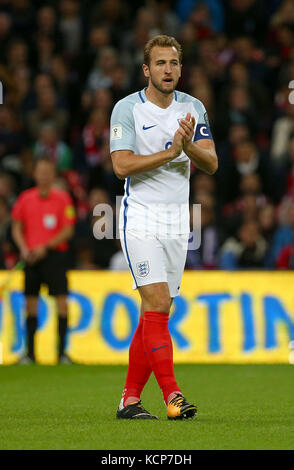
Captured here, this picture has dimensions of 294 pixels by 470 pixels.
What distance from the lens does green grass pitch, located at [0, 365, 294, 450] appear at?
16.3ft

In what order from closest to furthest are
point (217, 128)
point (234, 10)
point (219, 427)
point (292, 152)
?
point (219, 427)
point (292, 152)
point (217, 128)
point (234, 10)

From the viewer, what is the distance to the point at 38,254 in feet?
35.4

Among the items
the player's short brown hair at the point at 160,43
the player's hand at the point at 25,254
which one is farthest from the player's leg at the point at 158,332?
the player's hand at the point at 25,254

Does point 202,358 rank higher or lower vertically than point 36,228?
lower

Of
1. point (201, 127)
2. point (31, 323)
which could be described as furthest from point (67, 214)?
point (201, 127)

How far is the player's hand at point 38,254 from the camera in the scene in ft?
35.4

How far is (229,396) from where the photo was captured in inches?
296

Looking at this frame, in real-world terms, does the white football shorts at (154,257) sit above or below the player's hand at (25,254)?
above

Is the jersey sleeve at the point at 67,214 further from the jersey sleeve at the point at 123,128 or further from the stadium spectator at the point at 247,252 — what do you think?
the jersey sleeve at the point at 123,128

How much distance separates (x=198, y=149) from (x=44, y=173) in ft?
17.6

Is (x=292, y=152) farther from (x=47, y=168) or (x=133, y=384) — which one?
(x=133, y=384)

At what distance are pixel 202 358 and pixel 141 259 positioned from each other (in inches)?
212

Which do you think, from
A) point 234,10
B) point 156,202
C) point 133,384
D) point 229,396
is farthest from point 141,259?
point 234,10

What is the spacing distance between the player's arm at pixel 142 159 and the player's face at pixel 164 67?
0.38m
